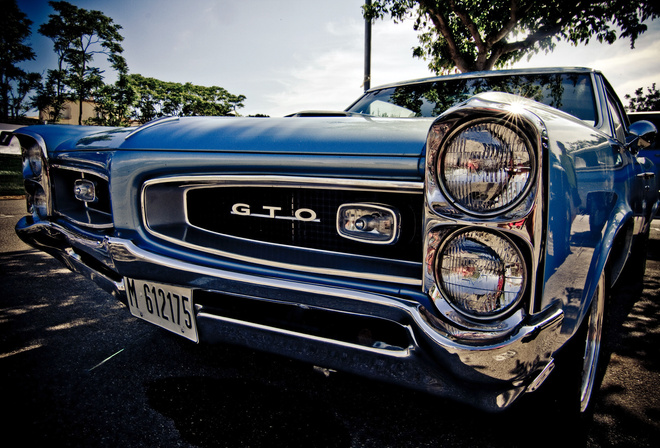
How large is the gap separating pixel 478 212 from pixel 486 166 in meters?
0.12

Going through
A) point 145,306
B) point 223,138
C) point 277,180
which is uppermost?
point 223,138

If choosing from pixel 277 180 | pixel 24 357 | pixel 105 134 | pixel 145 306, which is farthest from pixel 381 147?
pixel 24 357

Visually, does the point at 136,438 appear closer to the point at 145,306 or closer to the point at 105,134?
the point at 145,306

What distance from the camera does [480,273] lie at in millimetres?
963

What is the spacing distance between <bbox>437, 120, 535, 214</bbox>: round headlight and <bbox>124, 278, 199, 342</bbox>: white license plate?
0.98 m

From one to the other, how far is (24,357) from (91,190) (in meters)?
0.94

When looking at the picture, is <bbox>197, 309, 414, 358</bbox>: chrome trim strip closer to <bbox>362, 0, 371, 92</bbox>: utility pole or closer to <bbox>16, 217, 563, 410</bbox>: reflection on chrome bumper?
Answer: <bbox>16, 217, 563, 410</bbox>: reflection on chrome bumper

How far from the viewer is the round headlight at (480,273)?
36.8 inches

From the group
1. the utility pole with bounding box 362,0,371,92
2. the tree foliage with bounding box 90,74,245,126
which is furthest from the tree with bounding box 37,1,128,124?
the utility pole with bounding box 362,0,371,92

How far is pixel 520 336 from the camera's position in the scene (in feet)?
2.94

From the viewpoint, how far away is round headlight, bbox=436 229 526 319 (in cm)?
93

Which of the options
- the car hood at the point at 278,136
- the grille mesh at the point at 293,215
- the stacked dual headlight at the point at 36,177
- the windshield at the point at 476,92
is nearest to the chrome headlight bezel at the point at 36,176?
the stacked dual headlight at the point at 36,177

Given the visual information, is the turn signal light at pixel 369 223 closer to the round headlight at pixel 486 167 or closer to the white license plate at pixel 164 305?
the round headlight at pixel 486 167

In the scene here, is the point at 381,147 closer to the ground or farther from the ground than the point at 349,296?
farther from the ground
